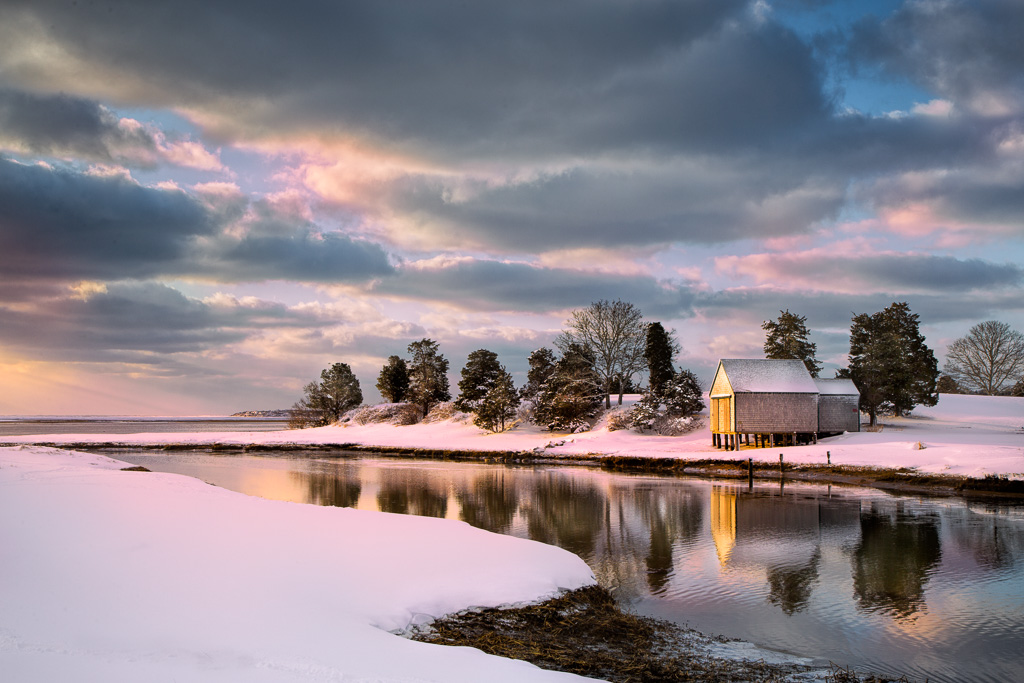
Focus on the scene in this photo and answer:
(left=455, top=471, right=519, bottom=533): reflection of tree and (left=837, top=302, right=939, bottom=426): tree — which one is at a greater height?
(left=837, top=302, right=939, bottom=426): tree

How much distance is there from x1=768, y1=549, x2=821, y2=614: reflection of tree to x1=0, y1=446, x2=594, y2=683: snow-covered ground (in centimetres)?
372

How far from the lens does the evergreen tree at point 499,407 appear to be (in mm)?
64125

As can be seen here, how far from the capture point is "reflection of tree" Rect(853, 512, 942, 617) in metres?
13.2

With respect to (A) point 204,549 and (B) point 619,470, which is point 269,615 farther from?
(B) point 619,470

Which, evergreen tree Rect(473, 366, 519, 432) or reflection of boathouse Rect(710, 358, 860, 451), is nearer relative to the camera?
reflection of boathouse Rect(710, 358, 860, 451)

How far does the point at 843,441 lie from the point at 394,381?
54108 mm

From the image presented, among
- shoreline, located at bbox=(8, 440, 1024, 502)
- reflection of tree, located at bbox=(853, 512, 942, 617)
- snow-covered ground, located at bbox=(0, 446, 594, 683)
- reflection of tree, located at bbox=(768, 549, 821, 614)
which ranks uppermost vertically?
snow-covered ground, located at bbox=(0, 446, 594, 683)

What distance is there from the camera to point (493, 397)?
6444 cm

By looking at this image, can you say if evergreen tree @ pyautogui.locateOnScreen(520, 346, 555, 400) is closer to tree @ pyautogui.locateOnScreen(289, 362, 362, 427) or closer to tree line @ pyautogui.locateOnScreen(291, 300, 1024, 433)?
tree line @ pyautogui.locateOnScreen(291, 300, 1024, 433)

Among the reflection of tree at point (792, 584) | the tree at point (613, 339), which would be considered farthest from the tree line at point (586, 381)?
the reflection of tree at point (792, 584)

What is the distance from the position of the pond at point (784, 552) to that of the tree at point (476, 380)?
33.1 m

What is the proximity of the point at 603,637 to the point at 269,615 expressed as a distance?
4474 mm

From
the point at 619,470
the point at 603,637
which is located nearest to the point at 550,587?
the point at 603,637

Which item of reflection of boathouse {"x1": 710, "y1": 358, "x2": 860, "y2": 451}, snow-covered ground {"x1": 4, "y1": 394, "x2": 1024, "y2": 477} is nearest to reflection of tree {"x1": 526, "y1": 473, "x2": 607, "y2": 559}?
snow-covered ground {"x1": 4, "y1": 394, "x2": 1024, "y2": 477}
